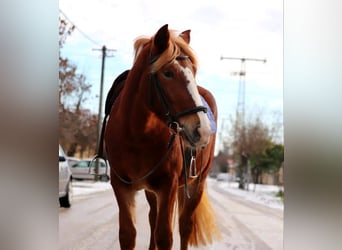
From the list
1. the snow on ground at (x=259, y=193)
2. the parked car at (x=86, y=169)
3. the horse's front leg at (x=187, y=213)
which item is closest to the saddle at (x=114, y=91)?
the parked car at (x=86, y=169)

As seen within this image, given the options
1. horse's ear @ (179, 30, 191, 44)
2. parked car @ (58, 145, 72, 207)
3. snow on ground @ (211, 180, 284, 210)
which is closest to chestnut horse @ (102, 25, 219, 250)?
horse's ear @ (179, 30, 191, 44)

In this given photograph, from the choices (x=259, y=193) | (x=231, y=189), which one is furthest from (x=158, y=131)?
(x=259, y=193)

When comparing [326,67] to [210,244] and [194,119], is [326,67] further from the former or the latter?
[210,244]

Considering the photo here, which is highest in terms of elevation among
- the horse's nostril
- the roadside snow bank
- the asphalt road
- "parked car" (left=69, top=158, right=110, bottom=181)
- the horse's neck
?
the horse's neck

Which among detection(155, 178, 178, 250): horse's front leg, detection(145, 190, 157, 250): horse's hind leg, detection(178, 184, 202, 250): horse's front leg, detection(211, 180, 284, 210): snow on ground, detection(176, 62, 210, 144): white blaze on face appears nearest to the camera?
detection(176, 62, 210, 144): white blaze on face

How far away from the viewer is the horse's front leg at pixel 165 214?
1380 millimetres

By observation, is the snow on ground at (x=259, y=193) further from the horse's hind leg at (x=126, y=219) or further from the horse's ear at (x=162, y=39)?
the horse's ear at (x=162, y=39)

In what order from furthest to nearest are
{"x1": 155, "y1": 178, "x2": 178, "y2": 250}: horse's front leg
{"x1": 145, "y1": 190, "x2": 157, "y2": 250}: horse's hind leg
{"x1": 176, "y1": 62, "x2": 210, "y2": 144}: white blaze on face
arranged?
{"x1": 145, "y1": 190, "x2": 157, "y2": 250}: horse's hind leg < {"x1": 155, "y1": 178, "x2": 178, "y2": 250}: horse's front leg < {"x1": 176, "y1": 62, "x2": 210, "y2": 144}: white blaze on face

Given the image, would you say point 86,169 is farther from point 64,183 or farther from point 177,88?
point 177,88

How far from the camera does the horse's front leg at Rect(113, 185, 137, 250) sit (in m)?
1.46

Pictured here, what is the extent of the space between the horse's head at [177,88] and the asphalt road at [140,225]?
31 centimetres

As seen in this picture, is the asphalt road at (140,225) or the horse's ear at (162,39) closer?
the horse's ear at (162,39)

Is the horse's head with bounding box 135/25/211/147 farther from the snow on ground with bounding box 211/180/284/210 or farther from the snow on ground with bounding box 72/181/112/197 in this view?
the snow on ground with bounding box 211/180/284/210

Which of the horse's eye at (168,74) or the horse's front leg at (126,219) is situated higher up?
the horse's eye at (168,74)
